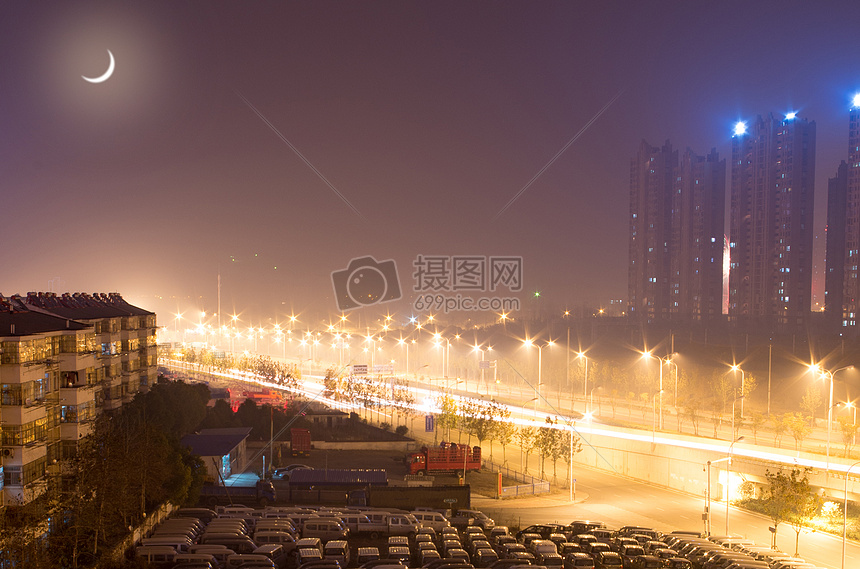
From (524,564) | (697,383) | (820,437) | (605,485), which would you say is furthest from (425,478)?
(697,383)

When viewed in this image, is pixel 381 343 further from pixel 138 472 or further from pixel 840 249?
pixel 138 472

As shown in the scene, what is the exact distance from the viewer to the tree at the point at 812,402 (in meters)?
26.7

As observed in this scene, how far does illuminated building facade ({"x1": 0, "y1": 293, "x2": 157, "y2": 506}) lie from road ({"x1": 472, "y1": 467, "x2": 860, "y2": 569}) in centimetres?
991

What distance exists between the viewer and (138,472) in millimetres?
12156

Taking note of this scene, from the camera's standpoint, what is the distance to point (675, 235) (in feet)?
161

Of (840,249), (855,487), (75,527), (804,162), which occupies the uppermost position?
(804,162)

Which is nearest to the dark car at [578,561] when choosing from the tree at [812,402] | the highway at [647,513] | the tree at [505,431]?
the highway at [647,513]

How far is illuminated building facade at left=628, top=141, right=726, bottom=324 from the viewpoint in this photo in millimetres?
46594

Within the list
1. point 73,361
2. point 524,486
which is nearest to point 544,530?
point 524,486

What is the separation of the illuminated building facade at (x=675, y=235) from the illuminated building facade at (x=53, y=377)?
38.3 metres

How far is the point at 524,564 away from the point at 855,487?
34.0 ft

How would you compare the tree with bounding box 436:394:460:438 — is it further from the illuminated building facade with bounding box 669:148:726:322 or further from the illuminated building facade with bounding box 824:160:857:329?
the illuminated building facade with bounding box 669:148:726:322

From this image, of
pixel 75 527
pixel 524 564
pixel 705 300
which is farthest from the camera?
pixel 705 300

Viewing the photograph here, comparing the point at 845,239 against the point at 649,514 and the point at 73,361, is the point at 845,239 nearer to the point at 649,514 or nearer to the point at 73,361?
the point at 649,514
